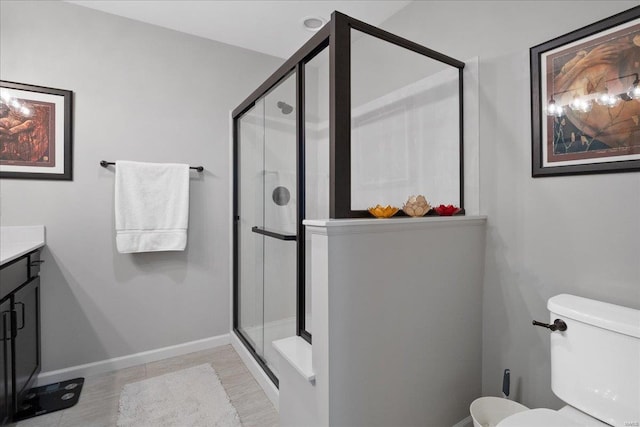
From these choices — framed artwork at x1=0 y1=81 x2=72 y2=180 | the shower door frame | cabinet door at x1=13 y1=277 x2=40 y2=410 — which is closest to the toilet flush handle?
the shower door frame

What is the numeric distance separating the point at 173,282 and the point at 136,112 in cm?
128

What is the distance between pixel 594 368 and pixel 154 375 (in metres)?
2.40

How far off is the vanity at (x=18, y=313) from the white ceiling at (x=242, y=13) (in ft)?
5.20

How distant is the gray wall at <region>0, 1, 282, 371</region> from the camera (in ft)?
6.71

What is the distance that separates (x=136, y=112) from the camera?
231cm

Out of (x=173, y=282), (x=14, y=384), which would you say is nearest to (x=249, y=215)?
(x=173, y=282)

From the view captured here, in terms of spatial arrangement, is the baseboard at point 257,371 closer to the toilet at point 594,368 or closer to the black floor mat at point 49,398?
the black floor mat at point 49,398

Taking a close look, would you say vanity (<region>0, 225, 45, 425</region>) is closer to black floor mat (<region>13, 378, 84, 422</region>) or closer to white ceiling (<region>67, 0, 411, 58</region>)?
black floor mat (<region>13, 378, 84, 422</region>)

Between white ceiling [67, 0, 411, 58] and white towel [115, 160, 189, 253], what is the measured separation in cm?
103

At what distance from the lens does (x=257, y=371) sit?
2082mm

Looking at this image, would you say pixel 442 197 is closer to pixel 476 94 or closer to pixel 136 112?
pixel 476 94

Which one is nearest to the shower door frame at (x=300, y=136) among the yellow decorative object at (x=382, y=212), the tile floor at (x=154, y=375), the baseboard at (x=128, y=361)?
the tile floor at (x=154, y=375)

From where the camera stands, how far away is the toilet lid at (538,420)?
3.38ft

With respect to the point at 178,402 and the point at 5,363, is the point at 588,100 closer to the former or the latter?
the point at 178,402
